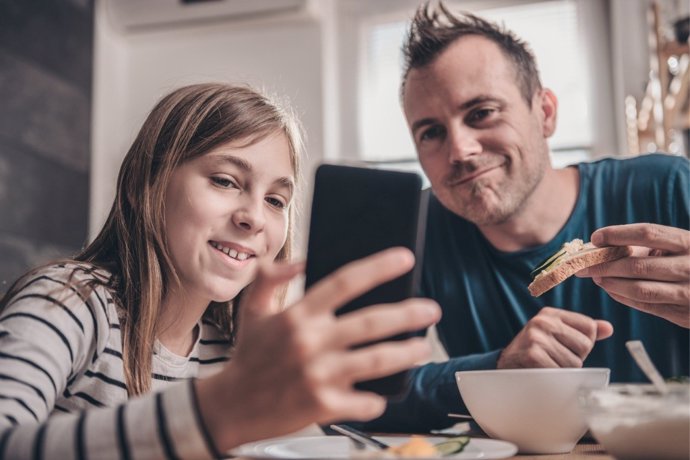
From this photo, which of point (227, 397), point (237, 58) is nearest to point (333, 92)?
point (237, 58)

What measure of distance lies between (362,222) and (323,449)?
0.87 ft

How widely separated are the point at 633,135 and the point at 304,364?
79.5 inches

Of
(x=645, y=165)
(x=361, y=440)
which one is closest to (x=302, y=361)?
(x=361, y=440)

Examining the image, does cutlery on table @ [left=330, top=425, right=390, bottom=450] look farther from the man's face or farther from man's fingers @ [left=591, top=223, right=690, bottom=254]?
the man's face

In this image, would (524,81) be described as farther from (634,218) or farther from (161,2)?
(161,2)

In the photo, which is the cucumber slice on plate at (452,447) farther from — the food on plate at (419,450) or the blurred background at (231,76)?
the blurred background at (231,76)

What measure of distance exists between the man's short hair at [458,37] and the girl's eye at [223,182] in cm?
72

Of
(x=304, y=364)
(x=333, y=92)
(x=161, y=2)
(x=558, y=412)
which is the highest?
(x=161, y=2)

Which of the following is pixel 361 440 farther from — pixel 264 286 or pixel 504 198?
pixel 504 198

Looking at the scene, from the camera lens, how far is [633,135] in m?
2.21

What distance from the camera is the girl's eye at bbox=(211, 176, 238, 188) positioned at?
100 centimetres

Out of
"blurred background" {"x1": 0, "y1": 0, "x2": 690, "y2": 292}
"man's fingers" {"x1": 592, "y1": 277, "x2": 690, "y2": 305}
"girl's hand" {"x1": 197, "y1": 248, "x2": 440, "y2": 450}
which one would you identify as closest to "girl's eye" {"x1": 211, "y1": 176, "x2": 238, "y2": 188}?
"girl's hand" {"x1": 197, "y1": 248, "x2": 440, "y2": 450}

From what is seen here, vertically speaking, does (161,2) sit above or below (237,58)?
above

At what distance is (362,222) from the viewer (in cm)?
61
